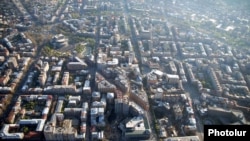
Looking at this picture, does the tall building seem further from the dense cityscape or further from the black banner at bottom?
the black banner at bottom

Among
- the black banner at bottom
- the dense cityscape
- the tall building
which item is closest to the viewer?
the black banner at bottom

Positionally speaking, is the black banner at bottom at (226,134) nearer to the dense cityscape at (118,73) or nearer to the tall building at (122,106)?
the dense cityscape at (118,73)

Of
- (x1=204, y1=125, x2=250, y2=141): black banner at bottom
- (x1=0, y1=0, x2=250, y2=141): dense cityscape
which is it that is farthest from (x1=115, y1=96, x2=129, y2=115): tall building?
(x1=204, y1=125, x2=250, y2=141): black banner at bottom

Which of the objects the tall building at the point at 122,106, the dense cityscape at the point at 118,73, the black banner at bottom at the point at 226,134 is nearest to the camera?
the black banner at bottom at the point at 226,134

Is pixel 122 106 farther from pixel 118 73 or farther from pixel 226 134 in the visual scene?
pixel 226 134

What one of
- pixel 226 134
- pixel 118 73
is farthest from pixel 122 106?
pixel 226 134

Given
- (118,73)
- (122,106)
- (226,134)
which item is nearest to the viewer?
(226,134)

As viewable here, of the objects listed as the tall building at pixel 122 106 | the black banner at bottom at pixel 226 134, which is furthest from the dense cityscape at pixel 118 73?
the black banner at bottom at pixel 226 134

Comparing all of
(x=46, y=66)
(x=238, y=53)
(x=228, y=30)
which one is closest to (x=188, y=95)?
(x=238, y=53)
